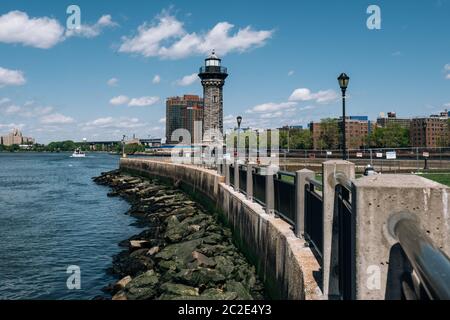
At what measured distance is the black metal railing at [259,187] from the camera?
11076 millimetres

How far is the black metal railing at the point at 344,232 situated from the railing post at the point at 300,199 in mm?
2192

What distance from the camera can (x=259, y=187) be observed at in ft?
38.5

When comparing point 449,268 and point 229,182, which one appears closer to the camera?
point 449,268

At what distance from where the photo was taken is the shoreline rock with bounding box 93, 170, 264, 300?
904cm

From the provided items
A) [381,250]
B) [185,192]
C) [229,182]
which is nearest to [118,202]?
[185,192]

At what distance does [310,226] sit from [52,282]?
9.92 meters

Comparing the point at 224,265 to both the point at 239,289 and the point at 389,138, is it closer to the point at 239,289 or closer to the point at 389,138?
the point at 239,289

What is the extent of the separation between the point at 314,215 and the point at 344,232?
2089mm

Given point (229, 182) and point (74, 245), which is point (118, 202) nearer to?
point (74, 245)

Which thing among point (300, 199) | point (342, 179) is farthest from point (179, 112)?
point (342, 179)

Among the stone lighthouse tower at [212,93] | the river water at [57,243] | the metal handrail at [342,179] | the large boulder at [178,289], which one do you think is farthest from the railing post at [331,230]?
the stone lighthouse tower at [212,93]

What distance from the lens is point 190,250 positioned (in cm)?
1245

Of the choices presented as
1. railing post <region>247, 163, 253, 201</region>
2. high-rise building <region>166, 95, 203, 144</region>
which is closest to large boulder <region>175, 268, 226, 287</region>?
railing post <region>247, 163, 253, 201</region>

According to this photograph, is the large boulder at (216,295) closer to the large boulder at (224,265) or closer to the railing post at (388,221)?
the large boulder at (224,265)
